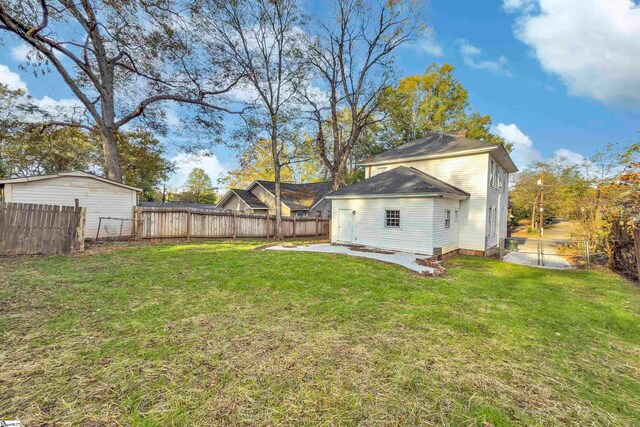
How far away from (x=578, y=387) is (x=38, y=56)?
19.3 metres

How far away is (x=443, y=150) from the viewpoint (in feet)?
42.5

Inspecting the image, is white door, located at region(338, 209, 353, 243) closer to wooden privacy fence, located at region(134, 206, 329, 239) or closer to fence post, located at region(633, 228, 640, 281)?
wooden privacy fence, located at region(134, 206, 329, 239)

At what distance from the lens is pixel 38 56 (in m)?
10.9

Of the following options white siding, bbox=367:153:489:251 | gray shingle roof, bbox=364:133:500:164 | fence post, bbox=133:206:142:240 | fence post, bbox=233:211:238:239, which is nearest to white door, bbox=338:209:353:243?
gray shingle roof, bbox=364:133:500:164

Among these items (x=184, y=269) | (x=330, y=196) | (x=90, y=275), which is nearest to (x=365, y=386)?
(x=184, y=269)

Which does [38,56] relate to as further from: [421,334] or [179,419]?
[421,334]

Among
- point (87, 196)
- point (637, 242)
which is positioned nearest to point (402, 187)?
point (637, 242)

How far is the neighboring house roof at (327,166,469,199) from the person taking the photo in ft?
34.0

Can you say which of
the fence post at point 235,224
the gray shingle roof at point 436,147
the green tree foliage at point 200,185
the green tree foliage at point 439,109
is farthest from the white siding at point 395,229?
the green tree foliage at point 200,185

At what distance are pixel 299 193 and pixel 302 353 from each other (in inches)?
1007

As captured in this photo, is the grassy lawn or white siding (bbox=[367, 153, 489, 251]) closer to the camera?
the grassy lawn

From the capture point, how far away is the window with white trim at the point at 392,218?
437 inches

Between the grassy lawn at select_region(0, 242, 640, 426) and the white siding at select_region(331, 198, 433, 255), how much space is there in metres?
4.68

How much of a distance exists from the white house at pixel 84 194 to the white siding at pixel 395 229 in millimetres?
10867
